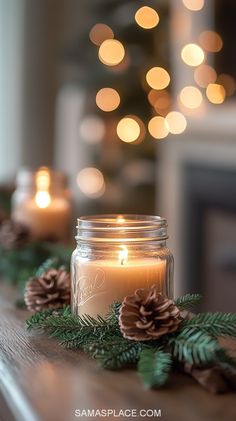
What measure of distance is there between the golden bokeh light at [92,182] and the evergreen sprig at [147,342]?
193 centimetres

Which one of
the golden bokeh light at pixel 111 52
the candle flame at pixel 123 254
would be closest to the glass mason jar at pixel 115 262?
the candle flame at pixel 123 254

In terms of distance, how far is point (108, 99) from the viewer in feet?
8.62

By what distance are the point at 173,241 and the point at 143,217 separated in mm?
1850

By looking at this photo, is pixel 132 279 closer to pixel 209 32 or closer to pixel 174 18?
pixel 209 32

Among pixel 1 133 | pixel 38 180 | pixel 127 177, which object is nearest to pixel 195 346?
pixel 38 180

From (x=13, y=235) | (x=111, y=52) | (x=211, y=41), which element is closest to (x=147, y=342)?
(x=13, y=235)

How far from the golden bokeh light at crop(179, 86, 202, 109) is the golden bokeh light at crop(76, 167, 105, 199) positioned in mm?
448

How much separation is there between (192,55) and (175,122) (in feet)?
0.89

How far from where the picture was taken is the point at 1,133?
3.19 metres

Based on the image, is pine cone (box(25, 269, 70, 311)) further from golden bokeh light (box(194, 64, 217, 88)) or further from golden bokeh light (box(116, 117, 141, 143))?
golden bokeh light (box(116, 117, 141, 143))

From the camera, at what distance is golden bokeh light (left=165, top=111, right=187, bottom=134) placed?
8.34ft

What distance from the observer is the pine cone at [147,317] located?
25.0 inches

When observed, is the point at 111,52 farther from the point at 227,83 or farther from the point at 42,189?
the point at 42,189

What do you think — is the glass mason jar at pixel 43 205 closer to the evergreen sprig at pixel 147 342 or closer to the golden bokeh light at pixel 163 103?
the evergreen sprig at pixel 147 342
